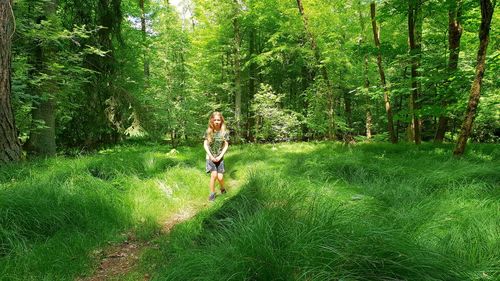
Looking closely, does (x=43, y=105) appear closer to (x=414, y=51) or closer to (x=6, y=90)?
(x=6, y=90)

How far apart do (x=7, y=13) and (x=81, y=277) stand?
207 inches

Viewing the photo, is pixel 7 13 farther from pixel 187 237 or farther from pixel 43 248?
pixel 187 237

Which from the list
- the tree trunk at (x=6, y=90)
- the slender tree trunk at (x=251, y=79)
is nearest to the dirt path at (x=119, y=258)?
the tree trunk at (x=6, y=90)

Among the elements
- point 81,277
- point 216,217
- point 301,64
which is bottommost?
point 81,277

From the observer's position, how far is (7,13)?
19.2 feet

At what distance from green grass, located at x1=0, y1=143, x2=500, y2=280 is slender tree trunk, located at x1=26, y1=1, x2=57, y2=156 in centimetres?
235

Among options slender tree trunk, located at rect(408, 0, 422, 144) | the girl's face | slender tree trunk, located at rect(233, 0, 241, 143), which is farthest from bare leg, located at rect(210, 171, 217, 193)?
slender tree trunk, located at rect(233, 0, 241, 143)

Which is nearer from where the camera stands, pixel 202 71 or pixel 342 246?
pixel 342 246

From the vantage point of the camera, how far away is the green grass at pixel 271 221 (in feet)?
7.55

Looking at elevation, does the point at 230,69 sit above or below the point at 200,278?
above

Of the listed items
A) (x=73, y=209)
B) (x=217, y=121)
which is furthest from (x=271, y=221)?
(x=217, y=121)

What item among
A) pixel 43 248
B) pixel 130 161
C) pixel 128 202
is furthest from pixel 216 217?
pixel 130 161

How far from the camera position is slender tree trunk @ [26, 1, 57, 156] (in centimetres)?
798

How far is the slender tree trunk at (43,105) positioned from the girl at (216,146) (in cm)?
414
